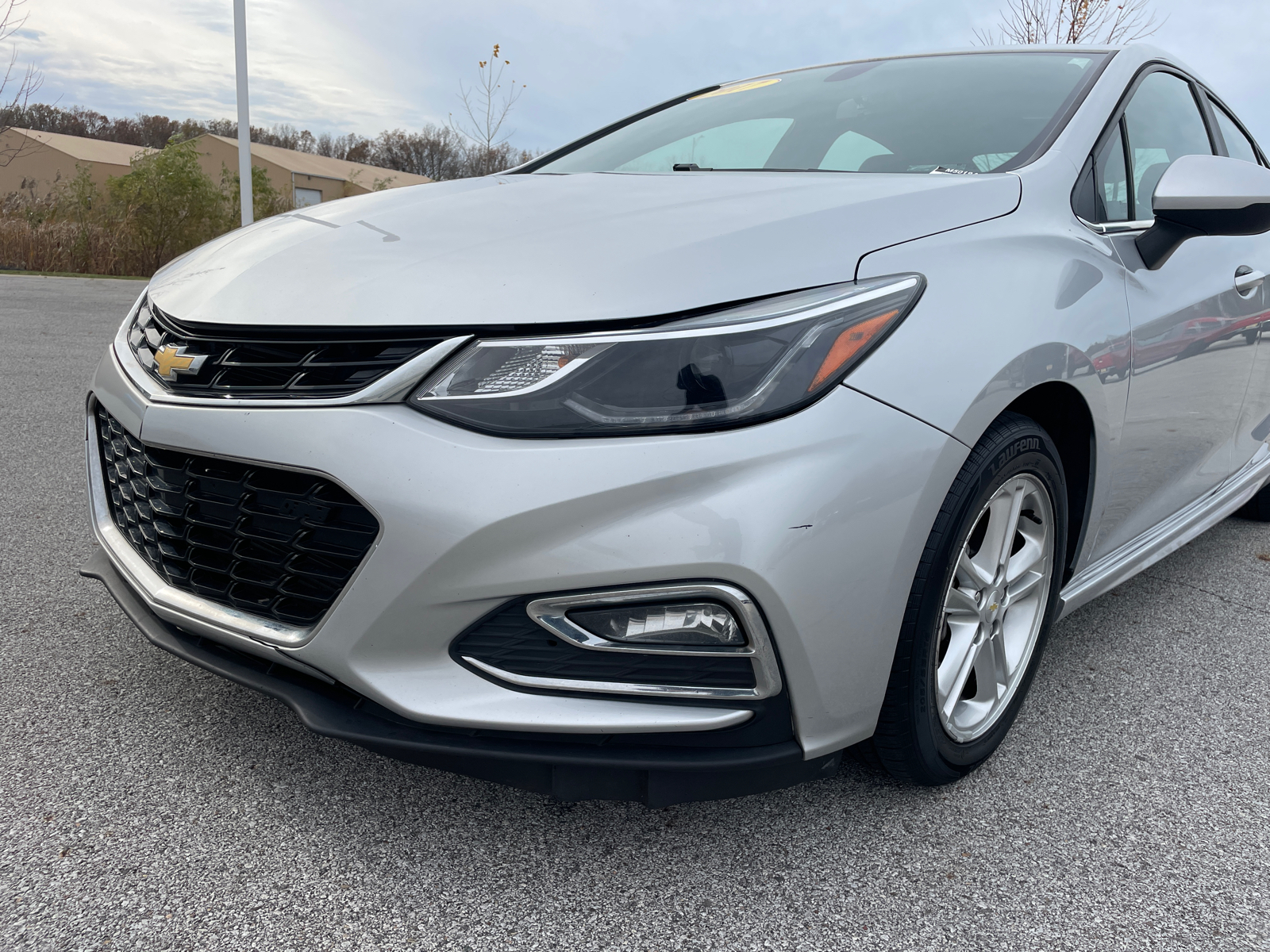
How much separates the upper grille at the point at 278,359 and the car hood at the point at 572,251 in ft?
0.08

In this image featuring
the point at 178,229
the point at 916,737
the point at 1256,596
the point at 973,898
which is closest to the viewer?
the point at 973,898

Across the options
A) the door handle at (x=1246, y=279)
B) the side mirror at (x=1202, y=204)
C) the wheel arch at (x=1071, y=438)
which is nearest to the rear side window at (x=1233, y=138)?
the door handle at (x=1246, y=279)

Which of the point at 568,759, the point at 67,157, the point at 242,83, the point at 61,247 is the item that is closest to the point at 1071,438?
the point at 568,759

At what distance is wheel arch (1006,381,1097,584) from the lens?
1.76m

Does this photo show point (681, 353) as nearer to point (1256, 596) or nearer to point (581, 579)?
point (581, 579)

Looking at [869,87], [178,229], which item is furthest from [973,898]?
[178,229]

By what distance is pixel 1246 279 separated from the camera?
253 centimetres

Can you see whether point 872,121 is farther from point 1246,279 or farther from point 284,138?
point 284,138

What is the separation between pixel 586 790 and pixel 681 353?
689 millimetres

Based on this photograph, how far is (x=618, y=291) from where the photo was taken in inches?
54.6

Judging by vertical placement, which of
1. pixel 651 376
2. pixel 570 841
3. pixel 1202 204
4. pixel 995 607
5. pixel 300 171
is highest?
pixel 1202 204

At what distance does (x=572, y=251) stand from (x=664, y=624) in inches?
24.6

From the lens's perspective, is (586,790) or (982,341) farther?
(982,341)

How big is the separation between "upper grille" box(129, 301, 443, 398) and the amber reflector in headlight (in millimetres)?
485
